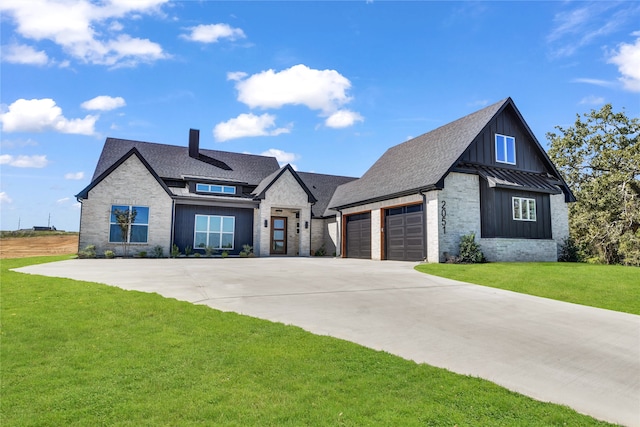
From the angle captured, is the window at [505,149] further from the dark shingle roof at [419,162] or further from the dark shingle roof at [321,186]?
the dark shingle roof at [321,186]

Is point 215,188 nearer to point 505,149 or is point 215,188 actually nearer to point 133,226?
point 133,226

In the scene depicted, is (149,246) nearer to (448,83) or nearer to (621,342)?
(448,83)

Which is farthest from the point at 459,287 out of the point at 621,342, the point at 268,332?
the point at 268,332

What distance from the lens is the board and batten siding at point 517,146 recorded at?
18.5 m

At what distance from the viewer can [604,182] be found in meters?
24.0

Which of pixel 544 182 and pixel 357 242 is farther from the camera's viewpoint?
pixel 357 242

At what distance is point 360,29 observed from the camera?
1447 cm

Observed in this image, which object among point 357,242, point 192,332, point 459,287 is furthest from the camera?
point 357,242

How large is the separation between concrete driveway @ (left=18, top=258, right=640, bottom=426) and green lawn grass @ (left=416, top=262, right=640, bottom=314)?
2.50 feet

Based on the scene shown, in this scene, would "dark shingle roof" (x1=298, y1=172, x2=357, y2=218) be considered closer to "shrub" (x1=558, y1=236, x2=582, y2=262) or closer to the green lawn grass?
the green lawn grass

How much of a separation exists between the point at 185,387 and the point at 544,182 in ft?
71.3

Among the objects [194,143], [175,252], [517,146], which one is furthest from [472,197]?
[194,143]

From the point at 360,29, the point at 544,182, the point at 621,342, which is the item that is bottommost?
the point at 621,342

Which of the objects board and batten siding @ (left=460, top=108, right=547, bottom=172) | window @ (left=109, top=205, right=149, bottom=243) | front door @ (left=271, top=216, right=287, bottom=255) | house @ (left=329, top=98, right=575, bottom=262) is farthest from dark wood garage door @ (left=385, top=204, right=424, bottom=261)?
window @ (left=109, top=205, right=149, bottom=243)
